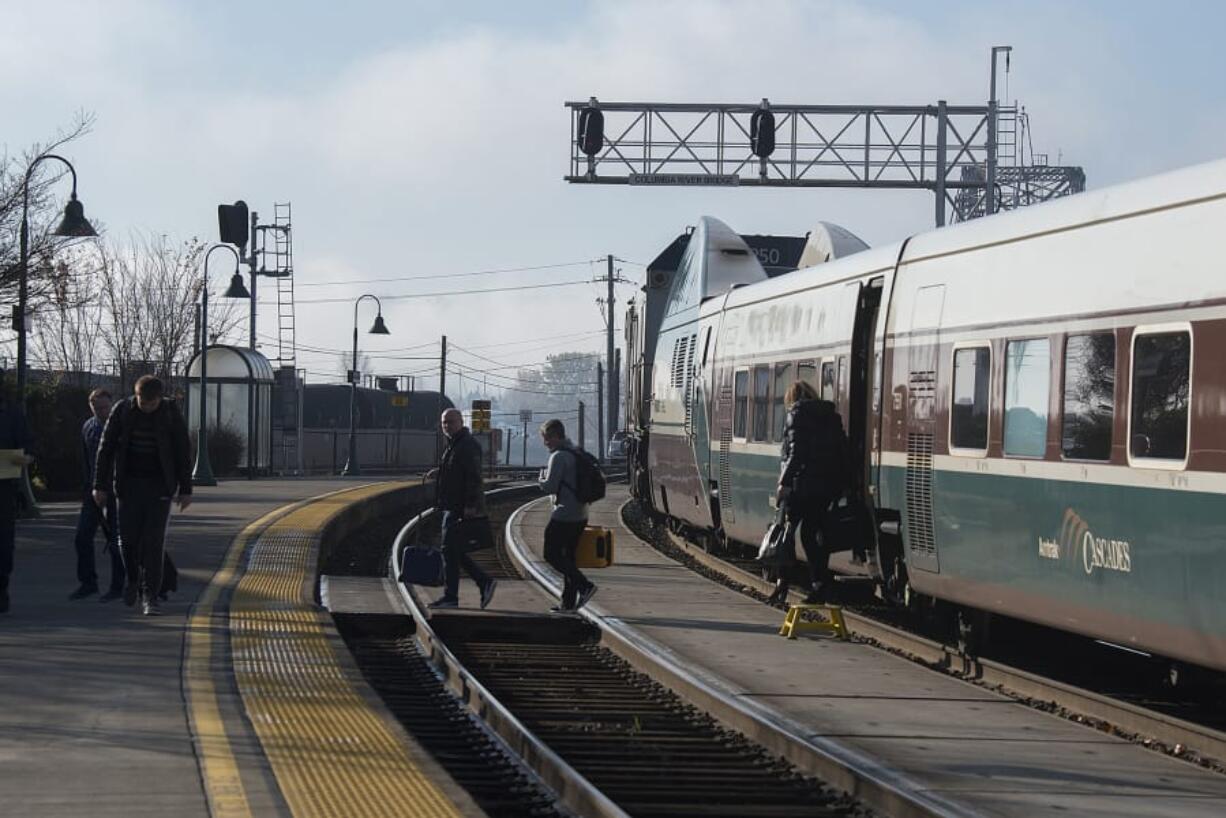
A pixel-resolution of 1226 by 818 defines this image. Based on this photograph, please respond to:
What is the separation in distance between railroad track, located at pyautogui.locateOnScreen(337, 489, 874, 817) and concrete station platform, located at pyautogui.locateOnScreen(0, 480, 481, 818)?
50 centimetres

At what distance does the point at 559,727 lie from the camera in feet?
36.8

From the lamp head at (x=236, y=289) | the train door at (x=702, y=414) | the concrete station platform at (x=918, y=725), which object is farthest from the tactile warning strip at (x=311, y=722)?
the lamp head at (x=236, y=289)

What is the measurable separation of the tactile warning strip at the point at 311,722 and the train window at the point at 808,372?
465 cm

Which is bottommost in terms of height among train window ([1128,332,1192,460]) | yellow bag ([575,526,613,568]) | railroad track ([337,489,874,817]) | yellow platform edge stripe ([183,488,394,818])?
railroad track ([337,489,874,817])

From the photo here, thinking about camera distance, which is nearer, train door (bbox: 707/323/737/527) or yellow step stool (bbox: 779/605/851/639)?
yellow step stool (bbox: 779/605/851/639)

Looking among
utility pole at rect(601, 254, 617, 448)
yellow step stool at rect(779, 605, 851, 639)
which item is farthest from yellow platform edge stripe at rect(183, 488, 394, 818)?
utility pole at rect(601, 254, 617, 448)

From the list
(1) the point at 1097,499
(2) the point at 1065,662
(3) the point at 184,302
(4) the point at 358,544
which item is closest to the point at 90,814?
(1) the point at 1097,499

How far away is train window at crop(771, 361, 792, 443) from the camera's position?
1806 centimetres

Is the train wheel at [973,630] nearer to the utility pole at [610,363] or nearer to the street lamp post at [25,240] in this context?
the street lamp post at [25,240]

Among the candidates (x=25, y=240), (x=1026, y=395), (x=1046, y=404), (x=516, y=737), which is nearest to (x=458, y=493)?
(x=1026, y=395)

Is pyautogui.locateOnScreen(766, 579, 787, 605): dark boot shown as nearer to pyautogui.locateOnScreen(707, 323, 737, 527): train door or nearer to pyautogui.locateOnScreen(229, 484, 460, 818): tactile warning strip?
pyautogui.locateOnScreen(707, 323, 737, 527): train door

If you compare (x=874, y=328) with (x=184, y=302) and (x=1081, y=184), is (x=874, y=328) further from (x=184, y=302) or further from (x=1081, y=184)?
(x=1081, y=184)

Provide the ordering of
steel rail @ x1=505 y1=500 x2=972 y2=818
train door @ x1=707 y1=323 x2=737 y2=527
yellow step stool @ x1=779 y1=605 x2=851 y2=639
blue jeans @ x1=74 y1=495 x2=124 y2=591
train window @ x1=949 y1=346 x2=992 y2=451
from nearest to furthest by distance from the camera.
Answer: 1. steel rail @ x1=505 y1=500 x2=972 y2=818
2. train window @ x1=949 y1=346 x2=992 y2=451
3. yellow step stool @ x1=779 y1=605 x2=851 y2=639
4. blue jeans @ x1=74 y1=495 x2=124 y2=591
5. train door @ x1=707 y1=323 x2=737 y2=527

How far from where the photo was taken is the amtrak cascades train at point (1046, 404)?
9625mm
